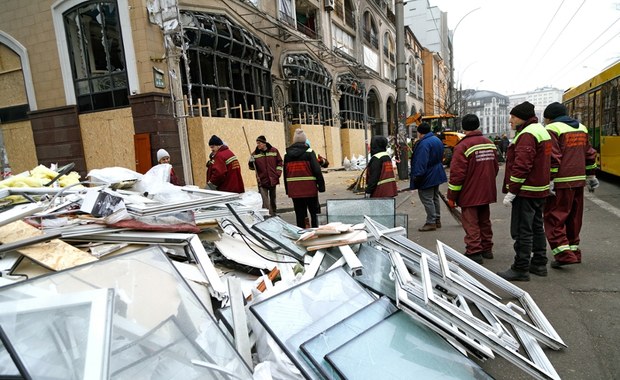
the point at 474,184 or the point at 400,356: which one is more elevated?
the point at 474,184

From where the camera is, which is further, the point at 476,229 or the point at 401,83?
the point at 401,83

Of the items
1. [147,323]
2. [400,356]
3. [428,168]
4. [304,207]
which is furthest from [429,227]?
[147,323]

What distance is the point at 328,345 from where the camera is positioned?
2139 mm

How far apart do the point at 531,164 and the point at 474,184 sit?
73 centimetres

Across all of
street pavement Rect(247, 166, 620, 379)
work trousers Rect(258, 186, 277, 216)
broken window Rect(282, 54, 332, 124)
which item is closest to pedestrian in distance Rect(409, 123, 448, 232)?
street pavement Rect(247, 166, 620, 379)

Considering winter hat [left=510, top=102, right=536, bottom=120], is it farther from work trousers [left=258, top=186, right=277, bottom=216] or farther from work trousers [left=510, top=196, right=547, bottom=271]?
work trousers [left=258, top=186, right=277, bottom=216]

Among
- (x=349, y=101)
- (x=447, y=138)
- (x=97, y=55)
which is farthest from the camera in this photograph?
(x=349, y=101)

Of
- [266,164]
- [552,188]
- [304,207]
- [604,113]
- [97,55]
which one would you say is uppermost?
[97,55]

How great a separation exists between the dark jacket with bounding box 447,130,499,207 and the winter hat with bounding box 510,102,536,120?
493 millimetres

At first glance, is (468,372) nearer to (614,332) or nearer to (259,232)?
(614,332)

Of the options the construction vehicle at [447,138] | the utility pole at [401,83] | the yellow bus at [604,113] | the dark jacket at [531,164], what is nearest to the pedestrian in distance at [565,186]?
the dark jacket at [531,164]

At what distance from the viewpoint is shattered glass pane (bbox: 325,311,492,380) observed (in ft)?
6.52

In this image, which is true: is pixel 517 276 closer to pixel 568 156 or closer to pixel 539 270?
pixel 539 270

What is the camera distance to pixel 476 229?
4547 millimetres
